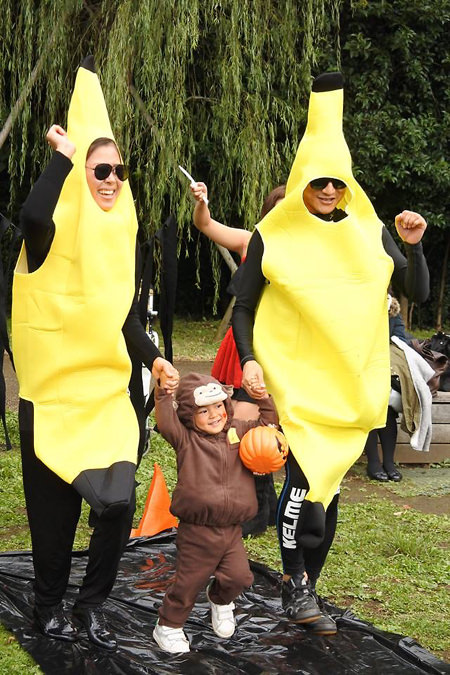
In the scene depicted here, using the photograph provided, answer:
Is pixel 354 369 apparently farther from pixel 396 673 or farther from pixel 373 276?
pixel 396 673

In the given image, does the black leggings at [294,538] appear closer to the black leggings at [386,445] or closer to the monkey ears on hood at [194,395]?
the monkey ears on hood at [194,395]

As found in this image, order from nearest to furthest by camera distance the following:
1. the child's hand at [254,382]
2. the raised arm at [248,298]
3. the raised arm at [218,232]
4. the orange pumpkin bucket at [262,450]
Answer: the orange pumpkin bucket at [262,450]
the child's hand at [254,382]
the raised arm at [248,298]
the raised arm at [218,232]

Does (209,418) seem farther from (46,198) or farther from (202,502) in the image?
(46,198)

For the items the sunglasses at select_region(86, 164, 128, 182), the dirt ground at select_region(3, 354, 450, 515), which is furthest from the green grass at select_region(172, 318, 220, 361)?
the sunglasses at select_region(86, 164, 128, 182)

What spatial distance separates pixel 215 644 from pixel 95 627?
18.3 inches

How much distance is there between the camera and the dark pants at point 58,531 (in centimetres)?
347

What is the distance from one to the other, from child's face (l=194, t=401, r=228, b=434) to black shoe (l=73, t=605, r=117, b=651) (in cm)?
79

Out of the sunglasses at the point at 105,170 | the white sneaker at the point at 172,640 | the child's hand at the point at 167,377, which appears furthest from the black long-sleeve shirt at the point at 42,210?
the white sneaker at the point at 172,640

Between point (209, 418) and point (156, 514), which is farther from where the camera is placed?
point (156, 514)

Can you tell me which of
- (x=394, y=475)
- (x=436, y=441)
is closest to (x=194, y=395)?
(x=394, y=475)

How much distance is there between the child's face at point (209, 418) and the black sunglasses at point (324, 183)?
99cm

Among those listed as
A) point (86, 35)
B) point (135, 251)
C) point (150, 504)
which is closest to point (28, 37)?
point (86, 35)

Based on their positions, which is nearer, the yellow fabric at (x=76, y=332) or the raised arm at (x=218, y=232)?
the yellow fabric at (x=76, y=332)

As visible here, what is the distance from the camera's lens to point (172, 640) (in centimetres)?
358
